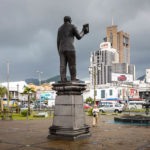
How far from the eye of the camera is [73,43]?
10.1m

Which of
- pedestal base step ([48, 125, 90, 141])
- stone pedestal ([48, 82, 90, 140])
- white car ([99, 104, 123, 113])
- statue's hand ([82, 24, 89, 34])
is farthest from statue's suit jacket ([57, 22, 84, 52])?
white car ([99, 104, 123, 113])

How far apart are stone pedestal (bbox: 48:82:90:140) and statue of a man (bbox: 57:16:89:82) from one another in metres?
0.58

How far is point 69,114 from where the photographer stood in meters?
9.41

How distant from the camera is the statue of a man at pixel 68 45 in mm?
9984

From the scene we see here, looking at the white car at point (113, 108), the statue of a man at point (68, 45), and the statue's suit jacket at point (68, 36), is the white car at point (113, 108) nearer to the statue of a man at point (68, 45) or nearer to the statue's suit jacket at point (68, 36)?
the statue of a man at point (68, 45)

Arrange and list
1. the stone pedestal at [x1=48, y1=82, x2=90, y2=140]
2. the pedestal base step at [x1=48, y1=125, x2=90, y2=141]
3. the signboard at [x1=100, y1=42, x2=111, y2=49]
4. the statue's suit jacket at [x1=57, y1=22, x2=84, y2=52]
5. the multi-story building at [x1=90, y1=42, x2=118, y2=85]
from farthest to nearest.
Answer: the signboard at [x1=100, y1=42, x2=111, y2=49] → the multi-story building at [x1=90, y1=42, x2=118, y2=85] → the statue's suit jacket at [x1=57, y1=22, x2=84, y2=52] → the stone pedestal at [x1=48, y1=82, x2=90, y2=140] → the pedestal base step at [x1=48, y1=125, x2=90, y2=141]

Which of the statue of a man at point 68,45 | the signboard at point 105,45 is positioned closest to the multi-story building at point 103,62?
the signboard at point 105,45

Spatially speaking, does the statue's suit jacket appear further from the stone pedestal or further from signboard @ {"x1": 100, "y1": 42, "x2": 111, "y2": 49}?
signboard @ {"x1": 100, "y1": 42, "x2": 111, "y2": 49}

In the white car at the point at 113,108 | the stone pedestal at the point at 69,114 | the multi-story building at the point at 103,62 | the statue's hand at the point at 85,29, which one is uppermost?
the multi-story building at the point at 103,62

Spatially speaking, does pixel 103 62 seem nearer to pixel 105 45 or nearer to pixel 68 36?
pixel 105 45

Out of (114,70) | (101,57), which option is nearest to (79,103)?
(101,57)

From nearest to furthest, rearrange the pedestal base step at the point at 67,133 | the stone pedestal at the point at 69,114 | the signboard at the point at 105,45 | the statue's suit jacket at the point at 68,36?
1. the pedestal base step at the point at 67,133
2. the stone pedestal at the point at 69,114
3. the statue's suit jacket at the point at 68,36
4. the signboard at the point at 105,45

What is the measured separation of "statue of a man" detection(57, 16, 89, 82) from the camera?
9.98 metres

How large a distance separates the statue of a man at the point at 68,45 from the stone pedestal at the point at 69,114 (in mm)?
575
